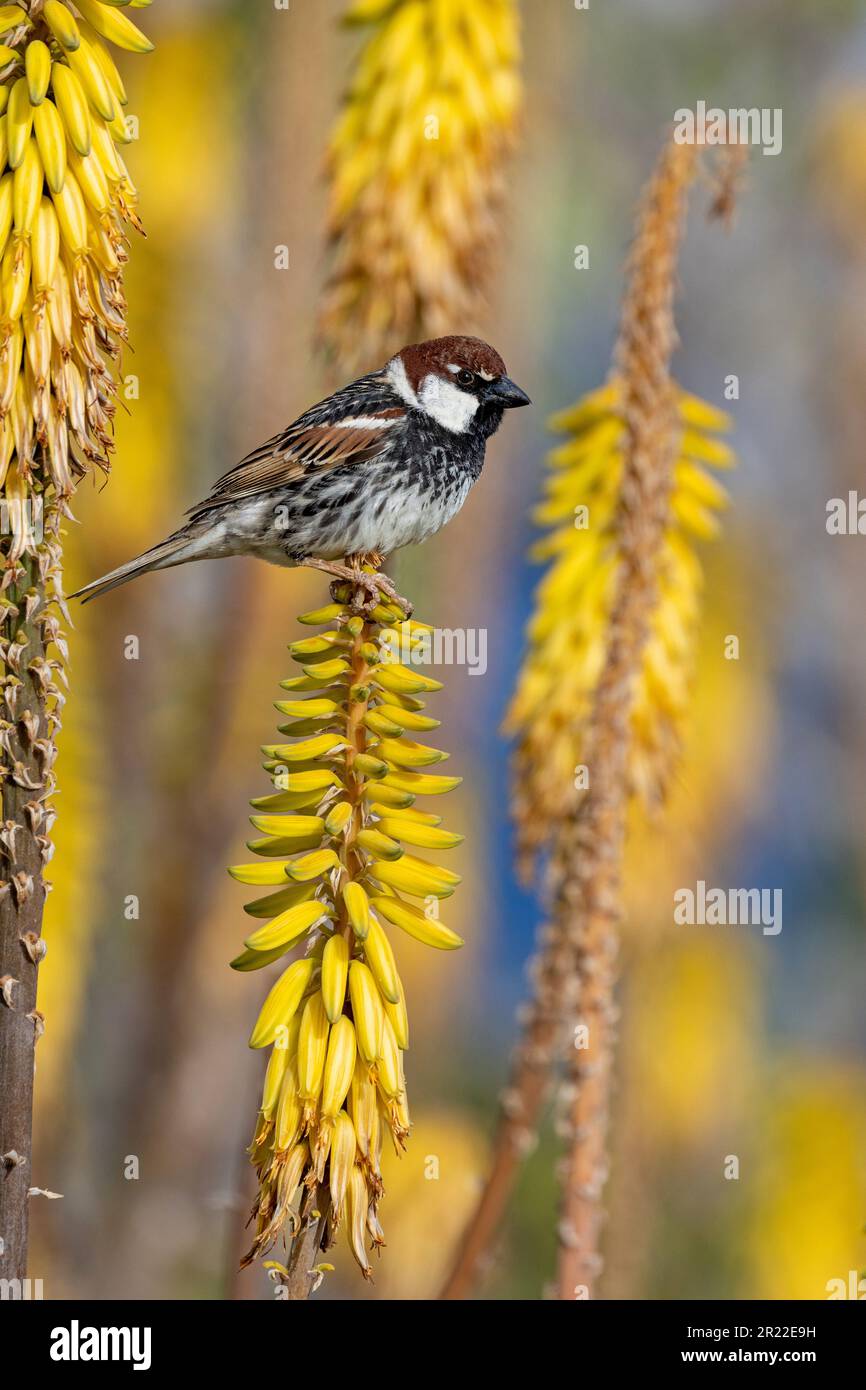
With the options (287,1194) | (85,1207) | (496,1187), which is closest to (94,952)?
(85,1207)

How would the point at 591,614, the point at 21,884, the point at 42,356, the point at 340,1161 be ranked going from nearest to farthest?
the point at 21,884
the point at 340,1161
the point at 42,356
the point at 591,614

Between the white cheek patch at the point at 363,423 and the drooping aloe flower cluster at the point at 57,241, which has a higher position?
the white cheek patch at the point at 363,423

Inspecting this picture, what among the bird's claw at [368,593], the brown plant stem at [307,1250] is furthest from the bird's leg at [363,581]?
the brown plant stem at [307,1250]

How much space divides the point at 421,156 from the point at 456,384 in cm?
75

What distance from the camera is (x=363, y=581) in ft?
13.5

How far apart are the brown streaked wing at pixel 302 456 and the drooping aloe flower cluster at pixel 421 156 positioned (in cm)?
43

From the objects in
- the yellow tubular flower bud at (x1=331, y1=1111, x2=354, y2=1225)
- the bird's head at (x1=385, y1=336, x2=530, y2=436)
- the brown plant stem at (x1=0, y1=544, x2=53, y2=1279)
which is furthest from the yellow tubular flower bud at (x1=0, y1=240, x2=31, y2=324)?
the bird's head at (x1=385, y1=336, x2=530, y2=436)

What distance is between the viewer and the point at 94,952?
765cm

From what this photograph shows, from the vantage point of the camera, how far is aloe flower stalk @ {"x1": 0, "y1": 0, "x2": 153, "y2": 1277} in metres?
2.78

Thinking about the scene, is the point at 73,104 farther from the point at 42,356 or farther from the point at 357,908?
the point at 357,908

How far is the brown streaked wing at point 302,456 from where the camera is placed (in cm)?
532

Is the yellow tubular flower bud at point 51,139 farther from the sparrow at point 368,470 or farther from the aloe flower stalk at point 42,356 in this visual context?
the sparrow at point 368,470

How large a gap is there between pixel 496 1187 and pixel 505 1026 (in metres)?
5.51


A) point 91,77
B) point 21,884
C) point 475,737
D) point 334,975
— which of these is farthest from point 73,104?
point 475,737
